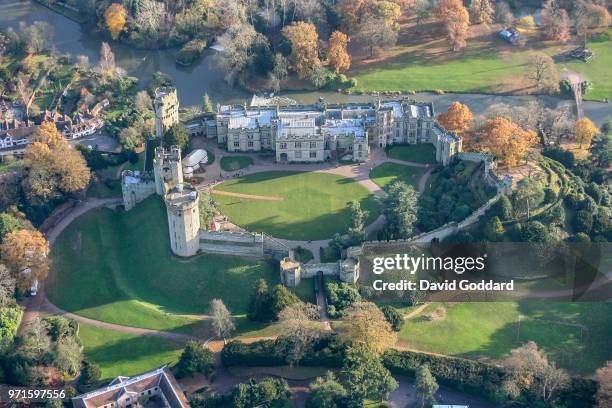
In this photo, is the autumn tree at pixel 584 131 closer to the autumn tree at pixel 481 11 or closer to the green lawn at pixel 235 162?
the autumn tree at pixel 481 11

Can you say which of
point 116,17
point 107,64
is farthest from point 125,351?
point 116,17

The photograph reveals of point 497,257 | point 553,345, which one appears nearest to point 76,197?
point 497,257

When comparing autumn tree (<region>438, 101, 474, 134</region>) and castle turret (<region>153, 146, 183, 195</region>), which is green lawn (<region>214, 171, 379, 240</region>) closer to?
castle turret (<region>153, 146, 183, 195</region>)

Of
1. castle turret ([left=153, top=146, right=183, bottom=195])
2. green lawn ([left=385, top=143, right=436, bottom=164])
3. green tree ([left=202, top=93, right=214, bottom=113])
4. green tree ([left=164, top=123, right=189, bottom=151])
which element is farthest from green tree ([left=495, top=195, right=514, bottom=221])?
green tree ([left=202, top=93, right=214, bottom=113])

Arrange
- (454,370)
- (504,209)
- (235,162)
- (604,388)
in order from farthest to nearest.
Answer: (235,162), (504,209), (454,370), (604,388)

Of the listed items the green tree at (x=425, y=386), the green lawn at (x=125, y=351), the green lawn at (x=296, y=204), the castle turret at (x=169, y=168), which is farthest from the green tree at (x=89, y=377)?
the green tree at (x=425, y=386)

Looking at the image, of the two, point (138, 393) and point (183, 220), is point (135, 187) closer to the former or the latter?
point (183, 220)
